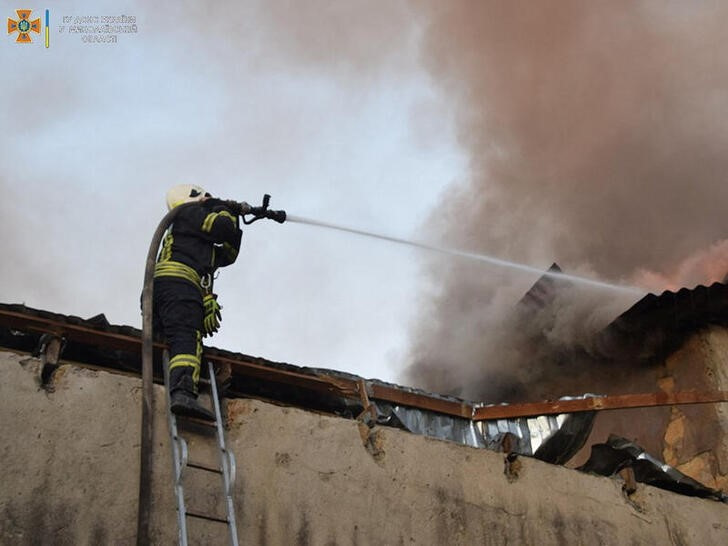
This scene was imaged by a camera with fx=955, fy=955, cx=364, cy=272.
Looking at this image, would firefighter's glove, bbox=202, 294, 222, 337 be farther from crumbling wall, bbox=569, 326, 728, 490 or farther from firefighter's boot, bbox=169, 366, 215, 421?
crumbling wall, bbox=569, 326, 728, 490

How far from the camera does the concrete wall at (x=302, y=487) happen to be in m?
4.96

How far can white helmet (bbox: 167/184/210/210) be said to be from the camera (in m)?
6.57

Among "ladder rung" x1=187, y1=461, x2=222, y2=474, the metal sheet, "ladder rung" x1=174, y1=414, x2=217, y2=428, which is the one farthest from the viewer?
the metal sheet

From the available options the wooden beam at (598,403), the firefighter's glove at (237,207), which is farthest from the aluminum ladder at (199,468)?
the wooden beam at (598,403)

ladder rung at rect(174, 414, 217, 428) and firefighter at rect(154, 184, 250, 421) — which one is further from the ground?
firefighter at rect(154, 184, 250, 421)

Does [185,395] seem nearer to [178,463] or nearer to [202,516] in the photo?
[178,463]

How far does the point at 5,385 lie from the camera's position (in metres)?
5.18

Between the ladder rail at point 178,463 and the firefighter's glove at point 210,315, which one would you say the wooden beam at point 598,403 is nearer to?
the firefighter's glove at point 210,315

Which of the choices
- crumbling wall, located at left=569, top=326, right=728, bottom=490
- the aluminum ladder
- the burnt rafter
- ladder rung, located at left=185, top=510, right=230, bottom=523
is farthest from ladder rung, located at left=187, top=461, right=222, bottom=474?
crumbling wall, located at left=569, top=326, right=728, bottom=490

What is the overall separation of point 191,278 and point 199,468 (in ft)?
4.33

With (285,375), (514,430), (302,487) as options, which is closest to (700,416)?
(514,430)

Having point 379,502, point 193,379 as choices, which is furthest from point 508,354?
point 193,379

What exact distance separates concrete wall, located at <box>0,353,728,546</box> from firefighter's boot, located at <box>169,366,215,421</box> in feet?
0.60

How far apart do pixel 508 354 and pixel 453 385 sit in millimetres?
1371
